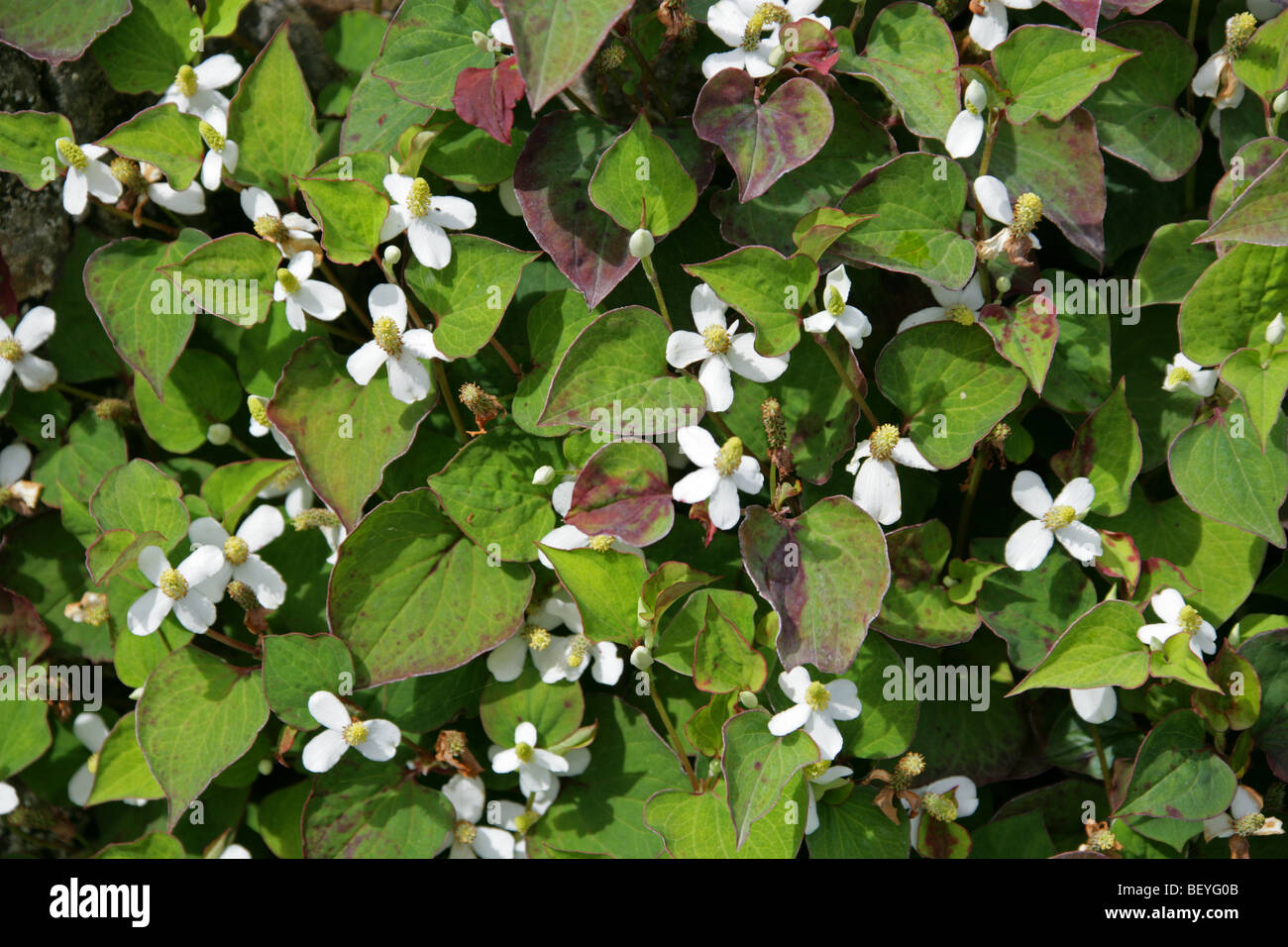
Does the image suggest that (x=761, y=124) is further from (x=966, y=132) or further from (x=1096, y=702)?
(x=1096, y=702)

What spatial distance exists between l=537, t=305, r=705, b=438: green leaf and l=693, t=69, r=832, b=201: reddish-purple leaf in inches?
10.3

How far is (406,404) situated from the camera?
59.4 inches

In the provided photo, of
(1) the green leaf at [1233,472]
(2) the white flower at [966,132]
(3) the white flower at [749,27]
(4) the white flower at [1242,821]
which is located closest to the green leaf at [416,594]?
(3) the white flower at [749,27]

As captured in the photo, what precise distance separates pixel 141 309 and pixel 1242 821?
1974mm

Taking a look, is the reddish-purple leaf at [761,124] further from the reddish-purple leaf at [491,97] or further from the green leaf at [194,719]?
the green leaf at [194,719]

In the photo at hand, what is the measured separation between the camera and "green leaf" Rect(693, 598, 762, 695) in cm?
141

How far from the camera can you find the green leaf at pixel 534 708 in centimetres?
158

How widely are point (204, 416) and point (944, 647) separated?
4.60ft

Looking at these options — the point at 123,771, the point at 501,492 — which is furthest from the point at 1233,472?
the point at 123,771

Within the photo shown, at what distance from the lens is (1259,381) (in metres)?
1.38

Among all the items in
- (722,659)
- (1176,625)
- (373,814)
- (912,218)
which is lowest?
(373,814)

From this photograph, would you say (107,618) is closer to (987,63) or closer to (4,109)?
(4,109)

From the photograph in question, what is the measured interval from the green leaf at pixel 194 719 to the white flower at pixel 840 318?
1061 millimetres

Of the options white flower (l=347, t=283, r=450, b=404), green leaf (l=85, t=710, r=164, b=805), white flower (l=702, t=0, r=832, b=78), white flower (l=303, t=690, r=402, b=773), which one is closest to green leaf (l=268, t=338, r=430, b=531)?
white flower (l=347, t=283, r=450, b=404)
